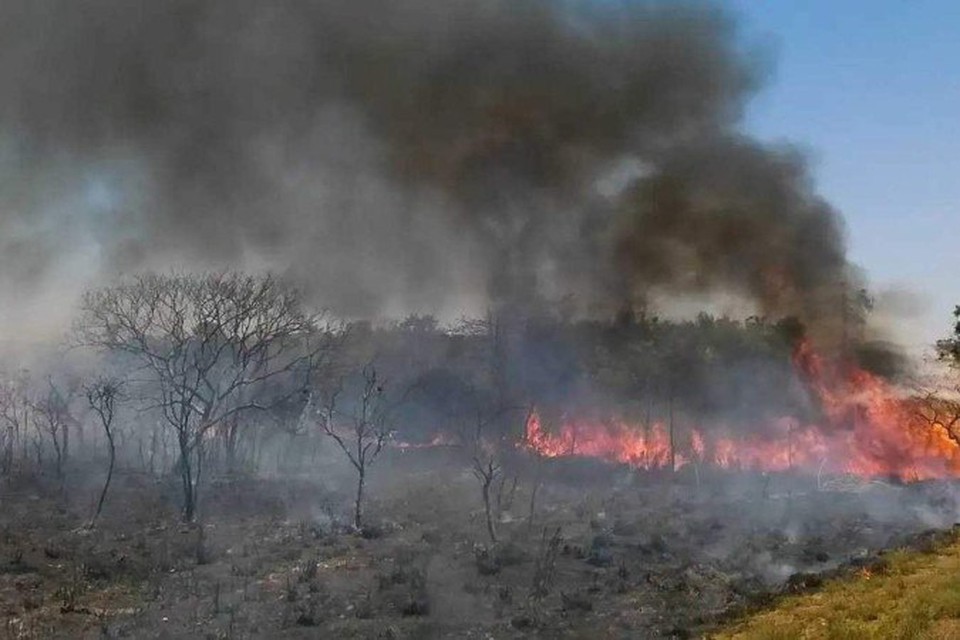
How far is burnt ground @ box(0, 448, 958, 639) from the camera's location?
46.5ft

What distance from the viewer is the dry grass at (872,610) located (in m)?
10.9

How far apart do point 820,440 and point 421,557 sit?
2861cm

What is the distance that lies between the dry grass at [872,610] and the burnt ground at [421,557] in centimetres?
104

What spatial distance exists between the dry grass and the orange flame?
23.4 meters

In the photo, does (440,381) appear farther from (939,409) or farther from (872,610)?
(872,610)

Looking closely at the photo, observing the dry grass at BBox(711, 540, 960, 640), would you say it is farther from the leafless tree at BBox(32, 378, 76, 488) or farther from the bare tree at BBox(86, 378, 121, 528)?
the leafless tree at BBox(32, 378, 76, 488)

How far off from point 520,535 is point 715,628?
451 inches

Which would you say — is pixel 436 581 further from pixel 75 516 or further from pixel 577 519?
pixel 75 516

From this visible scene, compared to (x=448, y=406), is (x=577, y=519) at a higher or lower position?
lower

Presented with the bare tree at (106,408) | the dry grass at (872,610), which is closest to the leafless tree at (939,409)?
the dry grass at (872,610)

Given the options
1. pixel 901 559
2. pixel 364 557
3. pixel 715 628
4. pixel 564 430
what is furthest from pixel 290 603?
pixel 564 430

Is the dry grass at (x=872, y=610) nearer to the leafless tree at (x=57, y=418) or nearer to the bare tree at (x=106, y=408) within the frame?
the bare tree at (x=106, y=408)

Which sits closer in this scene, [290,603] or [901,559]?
[290,603]

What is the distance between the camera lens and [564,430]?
46.2 m
